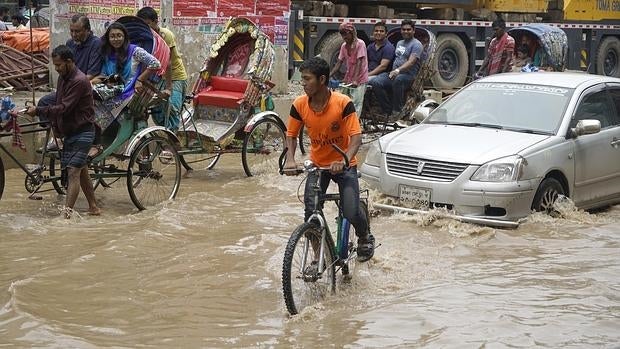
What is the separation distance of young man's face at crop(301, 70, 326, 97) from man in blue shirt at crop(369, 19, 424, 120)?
758 cm

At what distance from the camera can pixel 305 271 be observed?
6.52 metres

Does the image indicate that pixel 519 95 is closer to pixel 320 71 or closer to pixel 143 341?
pixel 320 71

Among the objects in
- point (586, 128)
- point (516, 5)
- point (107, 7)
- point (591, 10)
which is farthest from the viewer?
point (591, 10)

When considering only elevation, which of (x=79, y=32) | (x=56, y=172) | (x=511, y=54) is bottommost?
Result: (x=56, y=172)

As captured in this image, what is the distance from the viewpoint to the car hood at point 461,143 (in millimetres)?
9203

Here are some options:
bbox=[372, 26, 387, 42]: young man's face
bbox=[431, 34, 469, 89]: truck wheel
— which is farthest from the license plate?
bbox=[431, 34, 469, 89]: truck wheel

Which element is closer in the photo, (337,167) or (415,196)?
(337,167)

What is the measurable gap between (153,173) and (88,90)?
1.34 m

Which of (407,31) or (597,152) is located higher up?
(407,31)

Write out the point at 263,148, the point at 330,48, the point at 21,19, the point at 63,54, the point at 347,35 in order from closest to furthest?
the point at 63,54 < the point at 263,148 < the point at 347,35 < the point at 330,48 < the point at 21,19

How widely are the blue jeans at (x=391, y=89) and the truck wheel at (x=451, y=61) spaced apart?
747 cm

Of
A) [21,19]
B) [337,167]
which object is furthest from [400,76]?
[21,19]

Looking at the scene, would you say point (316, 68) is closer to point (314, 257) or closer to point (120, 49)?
point (314, 257)

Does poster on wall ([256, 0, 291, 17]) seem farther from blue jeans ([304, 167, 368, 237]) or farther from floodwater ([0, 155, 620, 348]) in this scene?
blue jeans ([304, 167, 368, 237])
